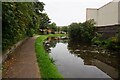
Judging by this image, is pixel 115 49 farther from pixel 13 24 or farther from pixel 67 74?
pixel 13 24

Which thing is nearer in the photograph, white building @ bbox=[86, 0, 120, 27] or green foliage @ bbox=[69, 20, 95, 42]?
white building @ bbox=[86, 0, 120, 27]

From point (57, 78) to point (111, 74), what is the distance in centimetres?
397

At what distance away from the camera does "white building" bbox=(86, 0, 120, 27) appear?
94.2 feet

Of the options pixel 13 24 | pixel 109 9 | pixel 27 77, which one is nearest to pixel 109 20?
pixel 109 9

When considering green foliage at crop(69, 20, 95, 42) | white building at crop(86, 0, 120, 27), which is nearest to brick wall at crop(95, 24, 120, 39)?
white building at crop(86, 0, 120, 27)

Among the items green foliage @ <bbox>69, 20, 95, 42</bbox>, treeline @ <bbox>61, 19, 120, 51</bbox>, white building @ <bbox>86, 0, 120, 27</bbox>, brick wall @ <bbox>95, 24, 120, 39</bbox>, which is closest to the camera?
brick wall @ <bbox>95, 24, 120, 39</bbox>

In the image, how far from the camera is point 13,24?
1062 centimetres

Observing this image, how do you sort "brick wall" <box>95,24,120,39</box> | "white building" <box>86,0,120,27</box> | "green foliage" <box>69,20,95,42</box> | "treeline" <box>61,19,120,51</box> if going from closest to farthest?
"brick wall" <box>95,24,120,39</box> → "white building" <box>86,0,120,27</box> → "treeline" <box>61,19,120,51</box> → "green foliage" <box>69,20,95,42</box>

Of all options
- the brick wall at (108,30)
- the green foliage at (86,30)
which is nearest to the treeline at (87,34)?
the green foliage at (86,30)

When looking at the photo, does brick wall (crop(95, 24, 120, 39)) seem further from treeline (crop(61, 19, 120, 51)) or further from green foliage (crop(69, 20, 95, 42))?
green foliage (crop(69, 20, 95, 42))

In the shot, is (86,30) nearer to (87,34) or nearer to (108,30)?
(87,34)

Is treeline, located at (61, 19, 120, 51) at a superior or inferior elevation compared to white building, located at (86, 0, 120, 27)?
inferior

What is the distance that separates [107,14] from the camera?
32938 mm

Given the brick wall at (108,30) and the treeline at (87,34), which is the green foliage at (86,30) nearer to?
the treeline at (87,34)
